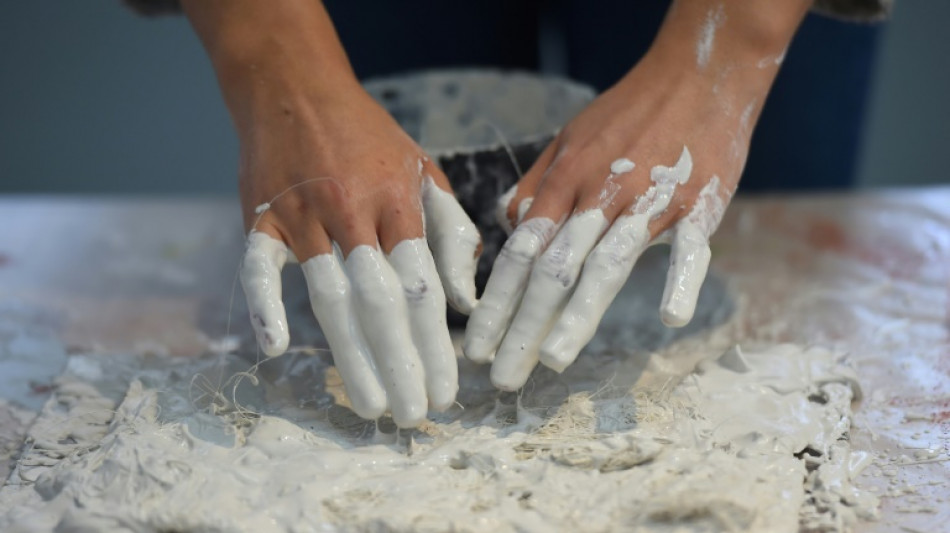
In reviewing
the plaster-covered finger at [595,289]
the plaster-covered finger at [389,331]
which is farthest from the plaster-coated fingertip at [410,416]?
the plaster-covered finger at [595,289]

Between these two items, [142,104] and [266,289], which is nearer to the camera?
[266,289]

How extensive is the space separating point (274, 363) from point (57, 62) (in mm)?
1377

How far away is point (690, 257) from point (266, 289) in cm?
37

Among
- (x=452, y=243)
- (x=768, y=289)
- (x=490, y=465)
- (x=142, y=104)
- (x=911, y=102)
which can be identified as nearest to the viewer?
(x=490, y=465)

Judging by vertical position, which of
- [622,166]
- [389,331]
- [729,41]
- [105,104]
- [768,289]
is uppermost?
[729,41]

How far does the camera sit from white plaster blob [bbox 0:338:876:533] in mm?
652

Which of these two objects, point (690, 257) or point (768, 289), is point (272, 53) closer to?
point (690, 257)

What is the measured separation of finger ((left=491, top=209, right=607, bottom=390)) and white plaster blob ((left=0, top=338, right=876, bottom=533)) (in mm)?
53

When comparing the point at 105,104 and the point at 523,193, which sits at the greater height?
the point at 523,193

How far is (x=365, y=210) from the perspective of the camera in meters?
0.80

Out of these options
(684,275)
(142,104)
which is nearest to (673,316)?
(684,275)

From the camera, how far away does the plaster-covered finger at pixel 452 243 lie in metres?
0.79

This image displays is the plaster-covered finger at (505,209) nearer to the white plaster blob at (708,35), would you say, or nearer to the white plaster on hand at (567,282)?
the white plaster on hand at (567,282)

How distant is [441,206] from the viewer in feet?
2.74
